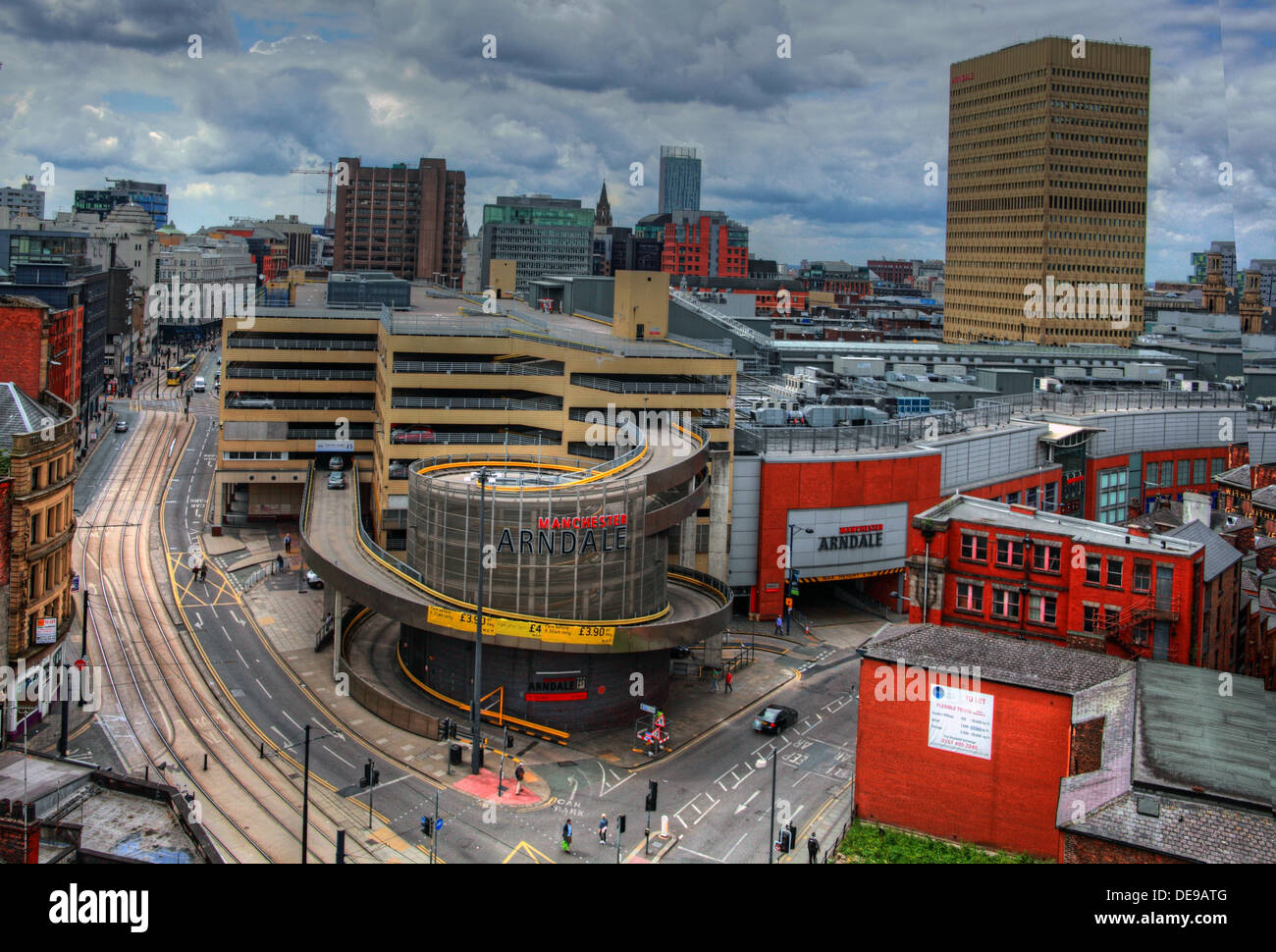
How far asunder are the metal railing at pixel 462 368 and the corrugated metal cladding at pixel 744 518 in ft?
49.6

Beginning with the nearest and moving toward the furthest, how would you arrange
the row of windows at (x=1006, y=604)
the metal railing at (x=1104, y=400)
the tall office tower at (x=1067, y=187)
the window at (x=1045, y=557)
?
the window at (x=1045, y=557) → the row of windows at (x=1006, y=604) → the metal railing at (x=1104, y=400) → the tall office tower at (x=1067, y=187)

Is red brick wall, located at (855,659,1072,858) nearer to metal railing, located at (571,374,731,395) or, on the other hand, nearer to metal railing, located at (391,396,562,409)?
metal railing, located at (571,374,731,395)

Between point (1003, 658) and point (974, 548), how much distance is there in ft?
34.4

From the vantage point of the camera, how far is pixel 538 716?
51.2 m

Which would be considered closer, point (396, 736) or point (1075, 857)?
point (1075, 857)

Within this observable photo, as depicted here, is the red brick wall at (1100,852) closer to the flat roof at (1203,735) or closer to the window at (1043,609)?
the flat roof at (1203,735)

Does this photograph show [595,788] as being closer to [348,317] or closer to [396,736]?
[396,736]

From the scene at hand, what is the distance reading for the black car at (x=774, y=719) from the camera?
2084 inches

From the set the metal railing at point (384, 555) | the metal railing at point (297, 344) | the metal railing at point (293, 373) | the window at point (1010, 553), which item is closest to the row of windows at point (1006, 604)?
the window at point (1010, 553)

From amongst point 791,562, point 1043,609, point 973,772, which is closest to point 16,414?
point 973,772

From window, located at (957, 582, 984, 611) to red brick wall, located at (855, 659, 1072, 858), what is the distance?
10.7 m

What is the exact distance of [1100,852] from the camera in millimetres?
27938

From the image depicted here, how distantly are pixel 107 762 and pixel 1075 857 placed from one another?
3509cm
